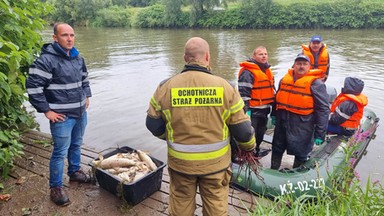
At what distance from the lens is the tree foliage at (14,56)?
3197 millimetres

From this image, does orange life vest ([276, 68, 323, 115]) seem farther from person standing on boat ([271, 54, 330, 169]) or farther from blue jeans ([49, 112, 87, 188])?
blue jeans ([49, 112, 87, 188])

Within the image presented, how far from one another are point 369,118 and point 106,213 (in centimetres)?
466

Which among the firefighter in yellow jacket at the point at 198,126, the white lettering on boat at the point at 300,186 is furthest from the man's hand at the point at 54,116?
the white lettering on boat at the point at 300,186

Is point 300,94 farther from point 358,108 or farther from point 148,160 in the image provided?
point 148,160

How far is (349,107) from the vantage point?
4430 mm

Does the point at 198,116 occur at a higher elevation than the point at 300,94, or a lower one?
higher

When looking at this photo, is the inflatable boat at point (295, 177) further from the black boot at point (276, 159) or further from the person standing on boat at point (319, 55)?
the person standing on boat at point (319, 55)

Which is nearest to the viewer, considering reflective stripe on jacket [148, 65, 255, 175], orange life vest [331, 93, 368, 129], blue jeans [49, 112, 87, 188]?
reflective stripe on jacket [148, 65, 255, 175]

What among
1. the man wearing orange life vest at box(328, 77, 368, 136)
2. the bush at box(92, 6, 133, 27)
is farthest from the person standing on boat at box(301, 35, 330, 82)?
the bush at box(92, 6, 133, 27)

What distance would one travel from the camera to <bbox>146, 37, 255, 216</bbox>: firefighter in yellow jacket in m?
2.22

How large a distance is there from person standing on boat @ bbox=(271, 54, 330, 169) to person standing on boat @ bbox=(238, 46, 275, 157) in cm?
21

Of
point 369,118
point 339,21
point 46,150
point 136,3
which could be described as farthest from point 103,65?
point 136,3

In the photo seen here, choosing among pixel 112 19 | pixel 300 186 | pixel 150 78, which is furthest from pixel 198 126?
pixel 112 19

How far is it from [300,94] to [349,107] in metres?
1.16
